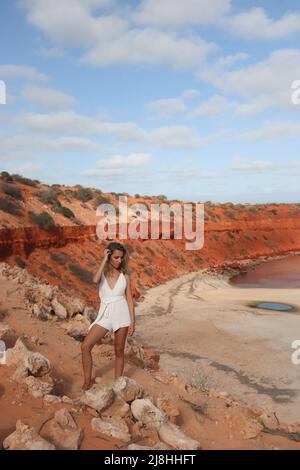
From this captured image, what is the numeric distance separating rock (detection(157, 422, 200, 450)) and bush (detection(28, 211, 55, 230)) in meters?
22.1

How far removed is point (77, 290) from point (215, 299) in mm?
8649

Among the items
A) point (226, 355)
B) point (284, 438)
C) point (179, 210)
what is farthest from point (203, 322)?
point (179, 210)

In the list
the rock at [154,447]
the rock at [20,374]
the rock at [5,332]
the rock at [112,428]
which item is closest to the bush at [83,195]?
the rock at [5,332]

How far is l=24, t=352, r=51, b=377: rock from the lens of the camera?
17.0 ft

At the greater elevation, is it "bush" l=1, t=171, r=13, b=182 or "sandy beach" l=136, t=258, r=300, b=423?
"bush" l=1, t=171, r=13, b=182

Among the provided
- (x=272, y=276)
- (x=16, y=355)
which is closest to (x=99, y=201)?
(x=272, y=276)

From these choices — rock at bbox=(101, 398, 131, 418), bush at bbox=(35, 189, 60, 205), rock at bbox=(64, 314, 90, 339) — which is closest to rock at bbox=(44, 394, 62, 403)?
rock at bbox=(101, 398, 131, 418)

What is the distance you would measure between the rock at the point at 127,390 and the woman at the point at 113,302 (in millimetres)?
483

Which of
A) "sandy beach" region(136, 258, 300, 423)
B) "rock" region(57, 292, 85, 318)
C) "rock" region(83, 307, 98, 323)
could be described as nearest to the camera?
"rock" region(57, 292, 85, 318)

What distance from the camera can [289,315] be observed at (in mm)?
20000

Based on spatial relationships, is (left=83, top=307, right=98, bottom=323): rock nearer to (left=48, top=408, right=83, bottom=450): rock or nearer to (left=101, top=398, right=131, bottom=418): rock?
(left=101, top=398, right=131, bottom=418): rock

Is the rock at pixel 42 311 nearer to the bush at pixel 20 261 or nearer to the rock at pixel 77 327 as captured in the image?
the rock at pixel 77 327

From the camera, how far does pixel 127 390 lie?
16.5 feet
